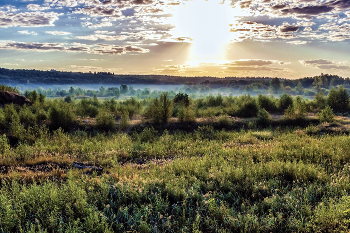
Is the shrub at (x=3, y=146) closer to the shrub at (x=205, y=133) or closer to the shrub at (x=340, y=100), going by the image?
the shrub at (x=205, y=133)

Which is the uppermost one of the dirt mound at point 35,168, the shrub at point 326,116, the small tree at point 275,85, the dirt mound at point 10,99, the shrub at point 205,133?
the small tree at point 275,85

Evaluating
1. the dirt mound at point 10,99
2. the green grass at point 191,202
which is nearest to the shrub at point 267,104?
the green grass at point 191,202

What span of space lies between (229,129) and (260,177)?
11.6m

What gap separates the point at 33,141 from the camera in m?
12.3

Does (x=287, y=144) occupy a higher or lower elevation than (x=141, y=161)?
higher

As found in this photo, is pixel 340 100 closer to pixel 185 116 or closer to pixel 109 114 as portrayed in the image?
pixel 185 116

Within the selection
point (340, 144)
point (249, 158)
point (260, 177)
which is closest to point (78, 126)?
point (249, 158)

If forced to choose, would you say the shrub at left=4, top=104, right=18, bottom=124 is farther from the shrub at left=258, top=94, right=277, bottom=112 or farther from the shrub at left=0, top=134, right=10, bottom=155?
the shrub at left=258, top=94, right=277, bottom=112

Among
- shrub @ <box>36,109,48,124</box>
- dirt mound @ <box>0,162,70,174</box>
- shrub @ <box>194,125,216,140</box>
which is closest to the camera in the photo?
dirt mound @ <box>0,162,70,174</box>

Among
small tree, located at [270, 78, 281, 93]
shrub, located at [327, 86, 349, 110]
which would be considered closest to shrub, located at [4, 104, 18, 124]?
shrub, located at [327, 86, 349, 110]

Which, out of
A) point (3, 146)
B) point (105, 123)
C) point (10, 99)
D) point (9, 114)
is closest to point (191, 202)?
point (3, 146)

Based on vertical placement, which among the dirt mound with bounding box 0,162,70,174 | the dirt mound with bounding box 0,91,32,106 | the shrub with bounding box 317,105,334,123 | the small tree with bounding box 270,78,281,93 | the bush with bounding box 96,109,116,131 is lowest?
the dirt mound with bounding box 0,162,70,174

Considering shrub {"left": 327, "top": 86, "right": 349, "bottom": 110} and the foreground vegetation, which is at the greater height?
shrub {"left": 327, "top": 86, "right": 349, "bottom": 110}

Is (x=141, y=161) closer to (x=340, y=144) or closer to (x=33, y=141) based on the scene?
(x=33, y=141)
